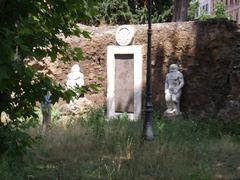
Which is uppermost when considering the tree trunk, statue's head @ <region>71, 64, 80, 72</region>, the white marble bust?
the tree trunk

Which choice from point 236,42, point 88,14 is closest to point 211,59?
point 236,42

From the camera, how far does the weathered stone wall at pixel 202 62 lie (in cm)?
1488

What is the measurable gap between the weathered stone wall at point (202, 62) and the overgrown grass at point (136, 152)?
49.5 inches

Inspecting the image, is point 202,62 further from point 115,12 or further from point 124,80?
point 115,12

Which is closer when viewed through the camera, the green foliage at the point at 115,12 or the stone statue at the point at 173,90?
the stone statue at the point at 173,90

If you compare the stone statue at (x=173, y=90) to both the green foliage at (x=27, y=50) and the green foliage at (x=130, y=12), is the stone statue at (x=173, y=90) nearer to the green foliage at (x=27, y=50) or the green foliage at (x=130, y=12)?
the green foliage at (x=27, y=50)

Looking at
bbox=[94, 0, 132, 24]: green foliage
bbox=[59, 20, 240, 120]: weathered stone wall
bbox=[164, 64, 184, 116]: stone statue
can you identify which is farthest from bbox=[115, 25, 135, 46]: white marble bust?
bbox=[94, 0, 132, 24]: green foliage

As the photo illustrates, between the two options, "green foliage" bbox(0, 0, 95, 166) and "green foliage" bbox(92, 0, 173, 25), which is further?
"green foliage" bbox(92, 0, 173, 25)

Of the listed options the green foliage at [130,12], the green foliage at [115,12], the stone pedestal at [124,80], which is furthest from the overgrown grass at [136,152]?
the green foliage at [115,12]

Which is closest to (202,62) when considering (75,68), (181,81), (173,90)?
(181,81)

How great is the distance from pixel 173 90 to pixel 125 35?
250 cm

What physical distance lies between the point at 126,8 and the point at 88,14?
24769 mm

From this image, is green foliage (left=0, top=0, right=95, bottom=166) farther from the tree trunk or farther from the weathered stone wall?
the tree trunk

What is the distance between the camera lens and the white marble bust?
16.3 metres
